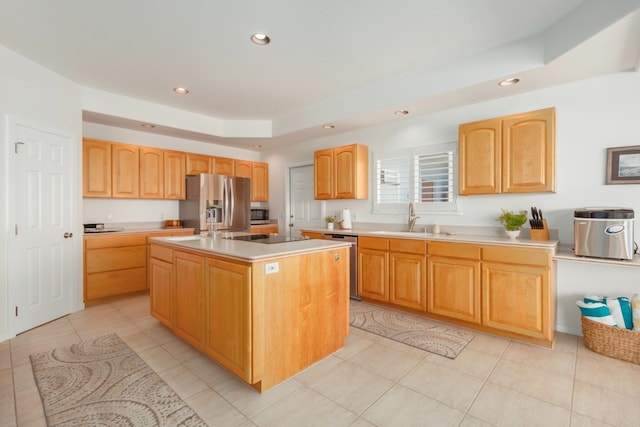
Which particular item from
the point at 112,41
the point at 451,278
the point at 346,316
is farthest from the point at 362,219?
the point at 112,41

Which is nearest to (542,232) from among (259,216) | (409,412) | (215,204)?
(409,412)

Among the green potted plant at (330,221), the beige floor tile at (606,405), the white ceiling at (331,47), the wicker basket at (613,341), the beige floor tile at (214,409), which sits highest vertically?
the white ceiling at (331,47)

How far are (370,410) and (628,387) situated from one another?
179 centimetres

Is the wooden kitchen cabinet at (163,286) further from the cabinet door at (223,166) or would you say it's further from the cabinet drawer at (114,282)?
the cabinet door at (223,166)

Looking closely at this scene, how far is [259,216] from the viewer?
6035 mm

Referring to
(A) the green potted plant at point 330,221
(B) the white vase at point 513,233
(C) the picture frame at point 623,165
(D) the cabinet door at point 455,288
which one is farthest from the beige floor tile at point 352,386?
(C) the picture frame at point 623,165

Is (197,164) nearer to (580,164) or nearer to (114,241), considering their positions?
(114,241)

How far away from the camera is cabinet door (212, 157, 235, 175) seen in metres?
5.43

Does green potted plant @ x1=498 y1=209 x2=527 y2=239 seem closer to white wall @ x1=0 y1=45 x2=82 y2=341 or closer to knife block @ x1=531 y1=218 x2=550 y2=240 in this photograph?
knife block @ x1=531 y1=218 x2=550 y2=240

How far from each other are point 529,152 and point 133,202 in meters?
5.27

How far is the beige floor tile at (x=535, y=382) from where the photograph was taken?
6.49 ft

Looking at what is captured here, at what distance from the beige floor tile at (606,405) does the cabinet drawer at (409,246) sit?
1636 mm

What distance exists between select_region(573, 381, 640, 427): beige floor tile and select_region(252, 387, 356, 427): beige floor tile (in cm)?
143

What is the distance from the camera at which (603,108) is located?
2.80m
